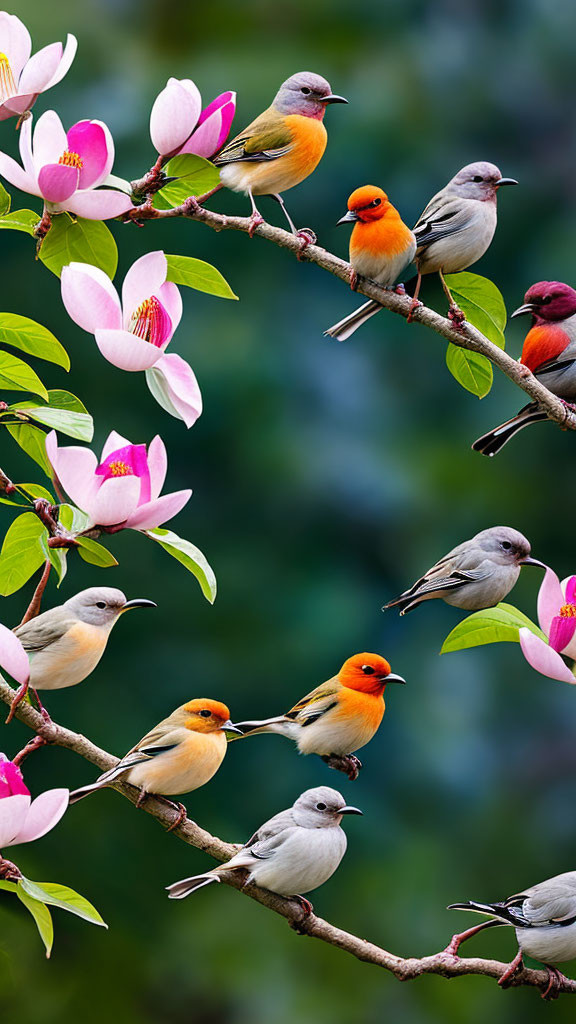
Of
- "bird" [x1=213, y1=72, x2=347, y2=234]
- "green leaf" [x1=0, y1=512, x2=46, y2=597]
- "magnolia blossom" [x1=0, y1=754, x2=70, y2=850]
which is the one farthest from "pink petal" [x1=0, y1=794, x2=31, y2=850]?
"bird" [x1=213, y1=72, x2=347, y2=234]

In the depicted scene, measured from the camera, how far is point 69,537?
0.43m

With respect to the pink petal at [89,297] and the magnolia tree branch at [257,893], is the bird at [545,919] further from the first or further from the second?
the pink petal at [89,297]

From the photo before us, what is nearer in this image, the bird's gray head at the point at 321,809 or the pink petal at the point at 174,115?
the pink petal at the point at 174,115

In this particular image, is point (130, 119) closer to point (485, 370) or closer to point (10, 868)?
point (485, 370)

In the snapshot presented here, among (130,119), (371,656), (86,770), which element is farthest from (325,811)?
(130,119)

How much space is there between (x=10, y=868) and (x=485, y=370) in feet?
1.06

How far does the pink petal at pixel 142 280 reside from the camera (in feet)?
1.49

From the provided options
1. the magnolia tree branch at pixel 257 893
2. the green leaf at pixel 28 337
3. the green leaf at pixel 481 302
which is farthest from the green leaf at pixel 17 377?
the green leaf at pixel 481 302

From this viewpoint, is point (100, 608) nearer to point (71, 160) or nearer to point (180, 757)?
point (180, 757)

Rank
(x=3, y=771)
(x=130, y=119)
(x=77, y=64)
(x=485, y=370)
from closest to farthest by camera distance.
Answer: (x=3, y=771), (x=485, y=370), (x=130, y=119), (x=77, y=64)

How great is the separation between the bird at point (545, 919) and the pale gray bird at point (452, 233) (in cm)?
30

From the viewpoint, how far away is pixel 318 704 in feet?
1.72

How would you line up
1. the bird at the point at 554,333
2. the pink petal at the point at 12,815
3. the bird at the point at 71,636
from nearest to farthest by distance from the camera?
the pink petal at the point at 12,815 → the bird at the point at 71,636 → the bird at the point at 554,333

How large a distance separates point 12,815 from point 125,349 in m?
0.18
